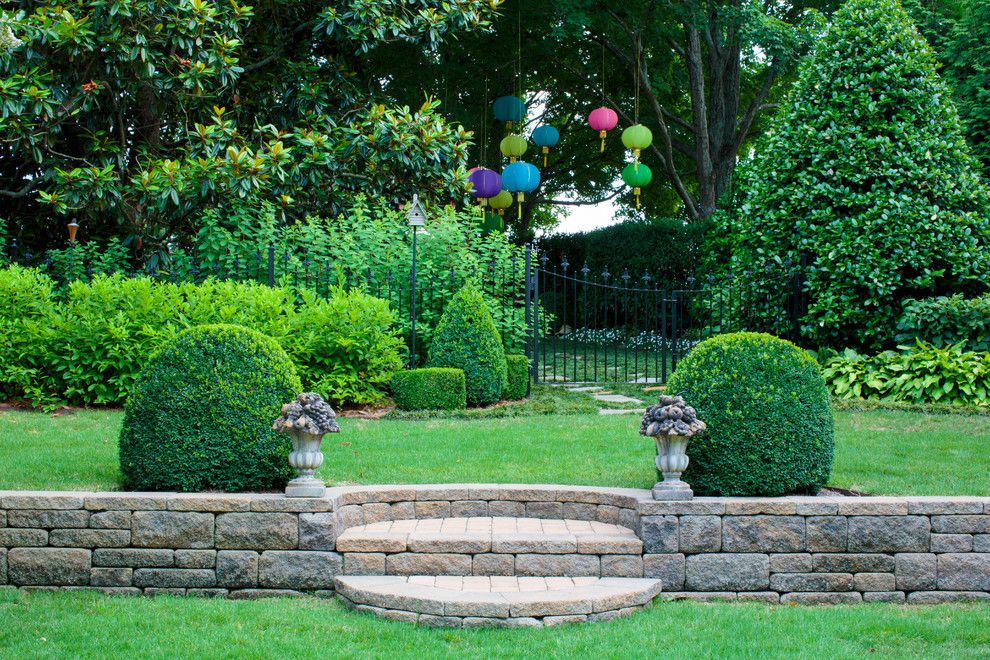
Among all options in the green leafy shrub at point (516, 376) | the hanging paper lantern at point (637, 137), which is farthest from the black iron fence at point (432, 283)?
the hanging paper lantern at point (637, 137)

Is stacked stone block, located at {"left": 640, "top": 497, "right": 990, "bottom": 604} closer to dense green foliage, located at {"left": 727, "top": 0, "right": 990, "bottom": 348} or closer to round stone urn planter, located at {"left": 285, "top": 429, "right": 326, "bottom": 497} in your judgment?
round stone urn planter, located at {"left": 285, "top": 429, "right": 326, "bottom": 497}

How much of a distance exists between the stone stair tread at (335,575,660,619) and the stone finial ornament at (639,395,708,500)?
0.50 meters

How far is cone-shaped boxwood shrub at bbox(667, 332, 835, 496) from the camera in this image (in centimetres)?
516

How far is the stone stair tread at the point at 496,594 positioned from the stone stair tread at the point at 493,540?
15 centimetres

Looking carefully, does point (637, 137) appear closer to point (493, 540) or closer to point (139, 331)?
point (139, 331)

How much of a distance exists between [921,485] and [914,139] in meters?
5.68

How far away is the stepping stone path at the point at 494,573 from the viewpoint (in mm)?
4492

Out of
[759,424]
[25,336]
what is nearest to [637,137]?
[25,336]

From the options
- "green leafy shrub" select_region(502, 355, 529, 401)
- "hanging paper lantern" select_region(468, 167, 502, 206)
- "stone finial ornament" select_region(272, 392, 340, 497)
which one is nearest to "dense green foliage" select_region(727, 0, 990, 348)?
"green leafy shrub" select_region(502, 355, 529, 401)

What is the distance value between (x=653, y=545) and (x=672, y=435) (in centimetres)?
61

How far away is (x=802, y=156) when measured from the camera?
424 inches

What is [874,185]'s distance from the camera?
33.8 feet

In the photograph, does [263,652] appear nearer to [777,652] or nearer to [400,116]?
[777,652]

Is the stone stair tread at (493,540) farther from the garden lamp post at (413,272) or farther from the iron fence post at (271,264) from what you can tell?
the iron fence post at (271,264)
